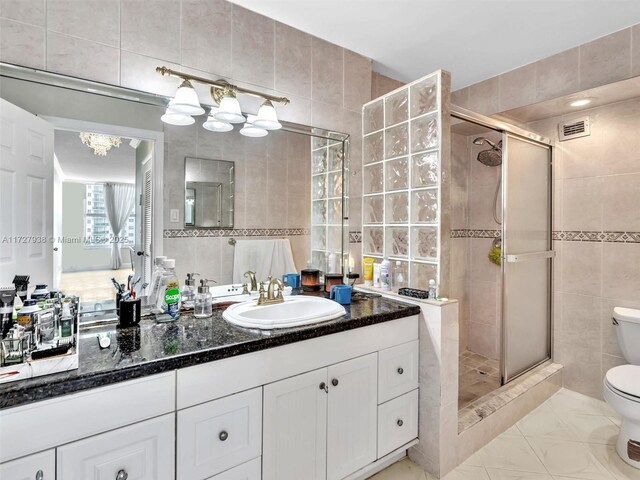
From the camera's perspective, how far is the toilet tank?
201 cm

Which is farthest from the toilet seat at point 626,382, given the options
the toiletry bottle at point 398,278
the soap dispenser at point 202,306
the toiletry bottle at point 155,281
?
the toiletry bottle at point 155,281

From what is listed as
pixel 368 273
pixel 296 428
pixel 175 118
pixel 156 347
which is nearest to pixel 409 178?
pixel 368 273

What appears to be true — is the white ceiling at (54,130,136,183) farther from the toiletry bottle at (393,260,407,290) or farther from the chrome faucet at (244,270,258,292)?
the toiletry bottle at (393,260,407,290)

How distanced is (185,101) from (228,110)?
198mm

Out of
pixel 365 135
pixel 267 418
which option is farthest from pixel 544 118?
pixel 267 418

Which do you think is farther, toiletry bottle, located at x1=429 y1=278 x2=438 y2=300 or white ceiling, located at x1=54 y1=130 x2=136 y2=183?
toiletry bottle, located at x1=429 y1=278 x2=438 y2=300

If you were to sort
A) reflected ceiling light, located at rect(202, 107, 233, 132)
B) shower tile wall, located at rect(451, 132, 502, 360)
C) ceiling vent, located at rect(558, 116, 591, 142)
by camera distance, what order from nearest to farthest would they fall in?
reflected ceiling light, located at rect(202, 107, 233, 132) < ceiling vent, located at rect(558, 116, 591, 142) < shower tile wall, located at rect(451, 132, 502, 360)

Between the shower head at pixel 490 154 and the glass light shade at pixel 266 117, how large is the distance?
1800 mm

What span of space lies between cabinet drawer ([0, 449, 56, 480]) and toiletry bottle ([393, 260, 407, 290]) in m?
1.58

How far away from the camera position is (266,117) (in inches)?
68.3

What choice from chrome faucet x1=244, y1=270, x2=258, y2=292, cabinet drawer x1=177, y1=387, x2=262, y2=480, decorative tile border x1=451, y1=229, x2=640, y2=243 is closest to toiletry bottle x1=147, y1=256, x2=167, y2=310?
chrome faucet x1=244, y1=270, x2=258, y2=292

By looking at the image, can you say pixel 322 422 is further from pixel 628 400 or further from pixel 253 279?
pixel 628 400

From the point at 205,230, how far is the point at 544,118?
263 centimetres

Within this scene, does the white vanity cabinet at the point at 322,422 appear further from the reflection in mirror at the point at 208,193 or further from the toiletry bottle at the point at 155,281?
the reflection in mirror at the point at 208,193
